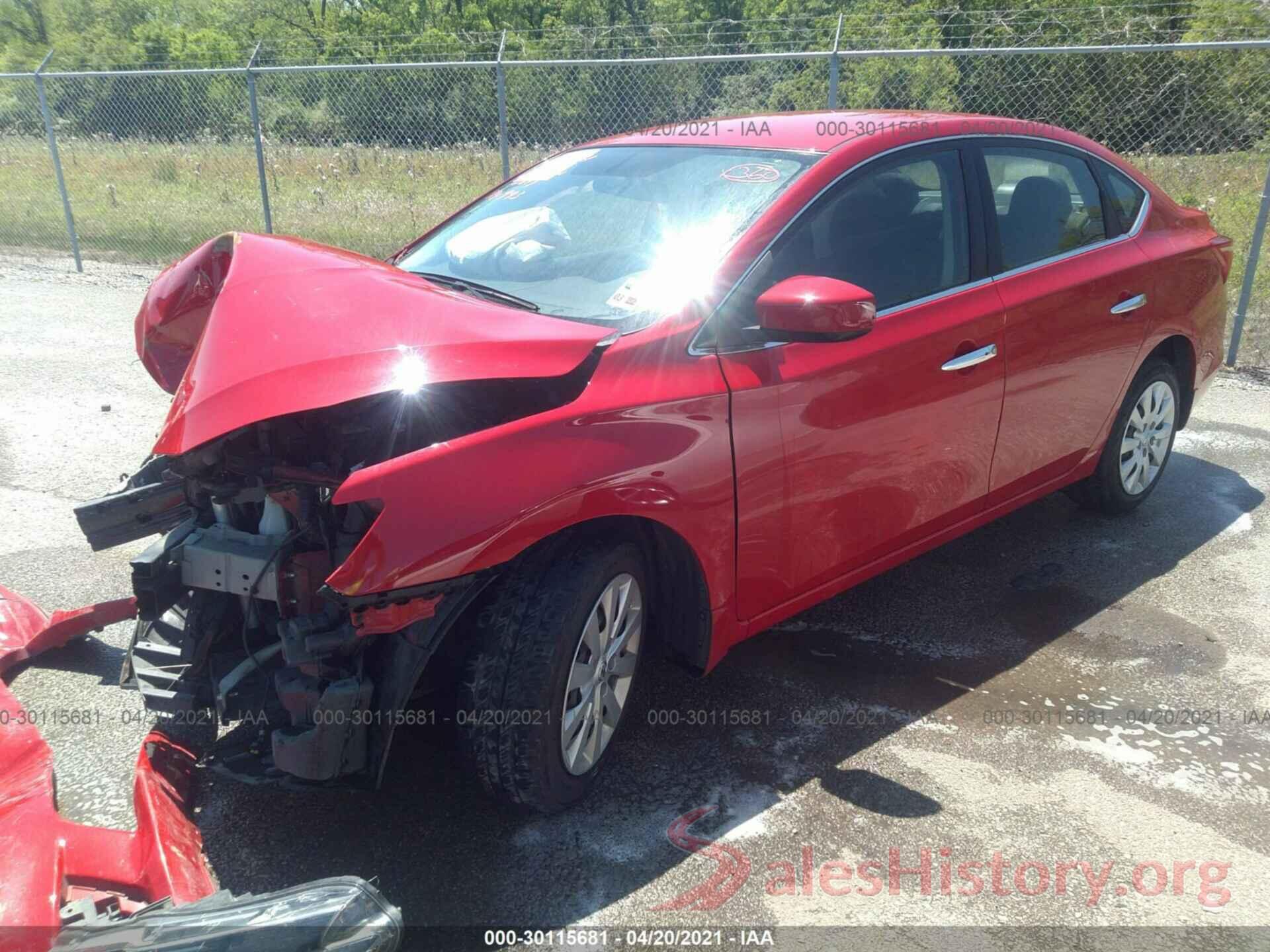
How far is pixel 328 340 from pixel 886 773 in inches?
80.2

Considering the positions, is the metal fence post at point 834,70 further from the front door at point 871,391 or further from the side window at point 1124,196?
the front door at point 871,391

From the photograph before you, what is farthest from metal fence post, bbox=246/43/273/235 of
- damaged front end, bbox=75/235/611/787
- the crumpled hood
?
damaged front end, bbox=75/235/611/787

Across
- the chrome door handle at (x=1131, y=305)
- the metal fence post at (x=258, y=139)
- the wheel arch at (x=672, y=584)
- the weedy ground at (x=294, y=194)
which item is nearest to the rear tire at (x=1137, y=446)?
the chrome door handle at (x=1131, y=305)

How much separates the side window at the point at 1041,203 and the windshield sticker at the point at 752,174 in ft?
3.43

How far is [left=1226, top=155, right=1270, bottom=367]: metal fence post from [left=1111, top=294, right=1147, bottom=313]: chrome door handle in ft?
10.4

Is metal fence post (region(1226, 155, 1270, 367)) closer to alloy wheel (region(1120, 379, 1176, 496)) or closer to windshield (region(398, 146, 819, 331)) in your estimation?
alloy wheel (region(1120, 379, 1176, 496))

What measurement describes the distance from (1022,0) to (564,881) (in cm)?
1848

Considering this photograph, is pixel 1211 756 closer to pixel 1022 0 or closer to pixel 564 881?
pixel 564 881

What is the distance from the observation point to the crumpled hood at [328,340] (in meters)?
2.52

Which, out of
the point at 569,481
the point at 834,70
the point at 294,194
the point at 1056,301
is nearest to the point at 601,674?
the point at 569,481

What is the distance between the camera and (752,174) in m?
3.44

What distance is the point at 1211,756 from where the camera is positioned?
10.6 feet

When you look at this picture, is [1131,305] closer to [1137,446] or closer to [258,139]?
[1137,446]

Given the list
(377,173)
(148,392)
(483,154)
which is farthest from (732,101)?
(148,392)
